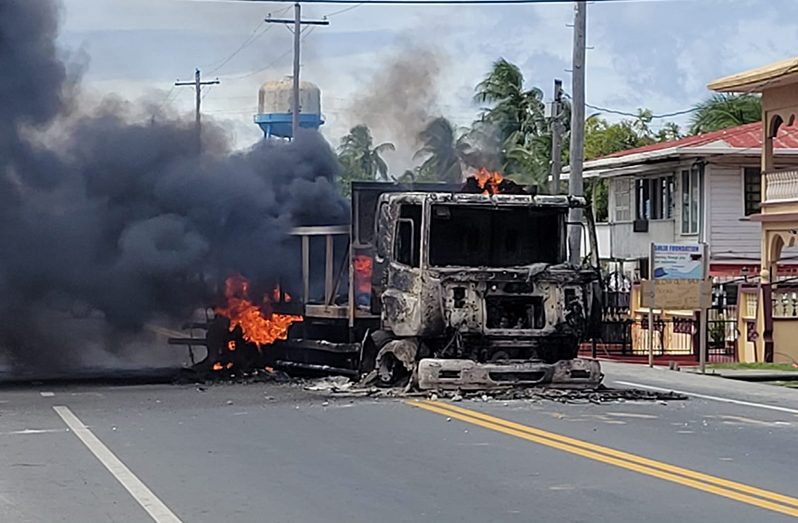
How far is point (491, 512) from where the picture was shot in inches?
379

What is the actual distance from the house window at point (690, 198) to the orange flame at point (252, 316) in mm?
23122

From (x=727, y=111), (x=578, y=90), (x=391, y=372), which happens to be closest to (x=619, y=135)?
(x=727, y=111)

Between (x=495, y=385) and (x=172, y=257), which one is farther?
(x=172, y=257)

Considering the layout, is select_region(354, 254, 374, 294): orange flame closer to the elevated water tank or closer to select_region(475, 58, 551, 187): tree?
the elevated water tank

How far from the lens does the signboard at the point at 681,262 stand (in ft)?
89.9

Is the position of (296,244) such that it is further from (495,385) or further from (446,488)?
(446,488)

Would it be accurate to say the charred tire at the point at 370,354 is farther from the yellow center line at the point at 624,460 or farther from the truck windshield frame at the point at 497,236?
the yellow center line at the point at 624,460

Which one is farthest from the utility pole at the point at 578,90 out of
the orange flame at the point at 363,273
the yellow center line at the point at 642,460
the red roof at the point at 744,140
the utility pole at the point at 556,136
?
the yellow center line at the point at 642,460

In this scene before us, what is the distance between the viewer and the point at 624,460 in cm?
1205

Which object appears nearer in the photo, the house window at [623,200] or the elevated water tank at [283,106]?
the elevated water tank at [283,106]

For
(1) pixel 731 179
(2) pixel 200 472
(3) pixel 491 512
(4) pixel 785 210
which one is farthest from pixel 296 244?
(1) pixel 731 179

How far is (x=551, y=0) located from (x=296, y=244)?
9.86 meters

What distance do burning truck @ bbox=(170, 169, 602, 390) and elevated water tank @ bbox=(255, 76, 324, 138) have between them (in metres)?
10.3

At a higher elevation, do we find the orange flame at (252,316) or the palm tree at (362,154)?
the palm tree at (362,154)
